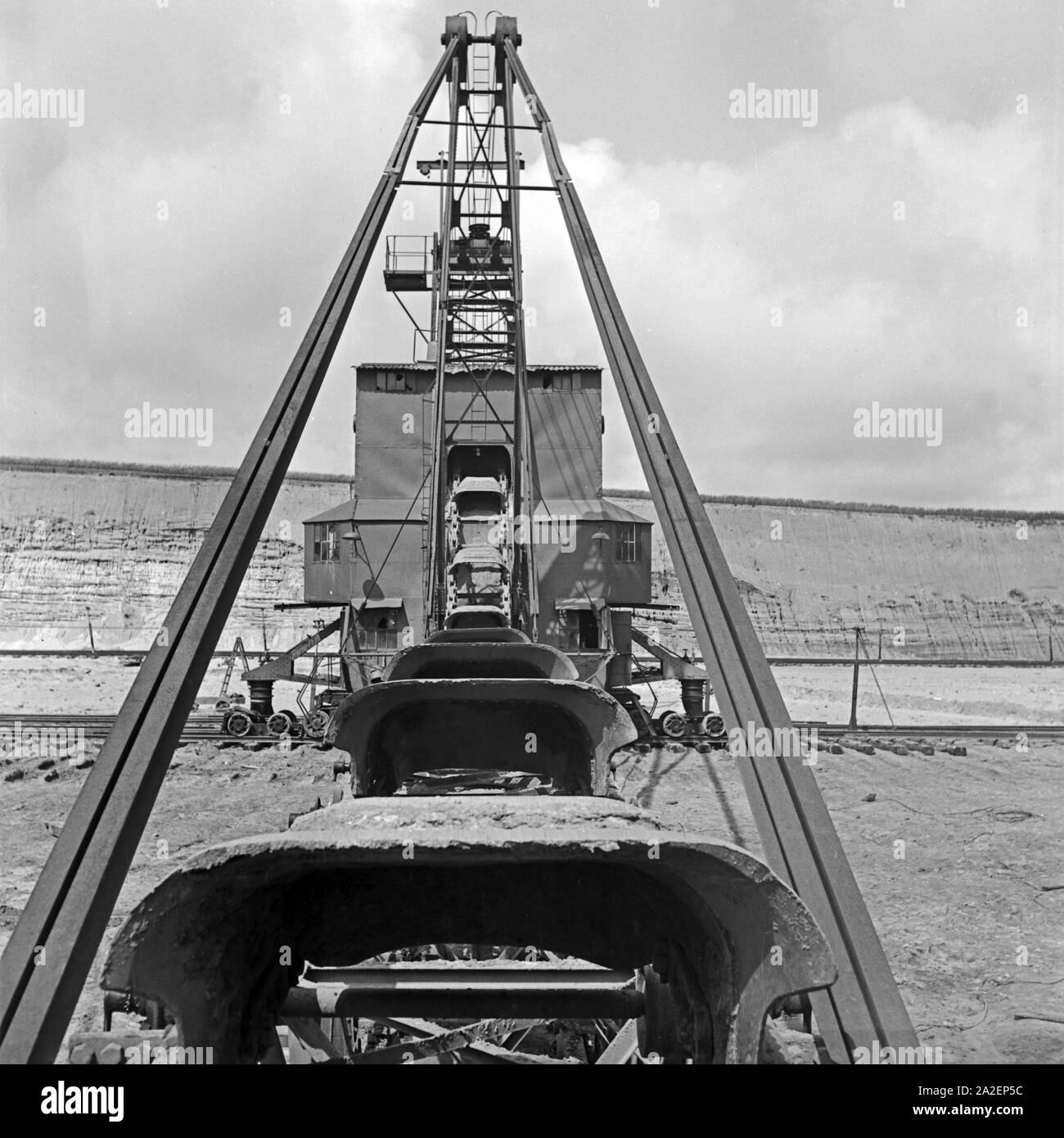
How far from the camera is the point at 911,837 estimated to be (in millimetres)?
9109

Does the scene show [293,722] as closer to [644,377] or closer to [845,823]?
[845,823]

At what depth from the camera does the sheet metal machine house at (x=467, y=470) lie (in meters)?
15.8

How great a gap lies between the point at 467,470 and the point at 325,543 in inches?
122

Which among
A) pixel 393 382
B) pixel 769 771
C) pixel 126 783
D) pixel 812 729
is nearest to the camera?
pixel 126 783

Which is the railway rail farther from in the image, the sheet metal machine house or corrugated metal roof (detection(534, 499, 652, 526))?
corrugated metal roof (detection(534, 499, 652, 526))

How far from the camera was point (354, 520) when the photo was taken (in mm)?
16188

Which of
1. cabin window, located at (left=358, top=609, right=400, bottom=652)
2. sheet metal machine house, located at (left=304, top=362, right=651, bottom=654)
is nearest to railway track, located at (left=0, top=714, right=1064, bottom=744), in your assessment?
cabin window, located at (left=358, top=609, right=400, bottom=652)

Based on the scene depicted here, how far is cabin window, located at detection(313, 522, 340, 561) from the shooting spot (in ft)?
53.4

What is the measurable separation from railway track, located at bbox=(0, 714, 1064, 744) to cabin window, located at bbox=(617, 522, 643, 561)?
175 inches

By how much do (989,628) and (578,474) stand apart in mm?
55727

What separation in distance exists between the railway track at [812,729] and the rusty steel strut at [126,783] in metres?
12.5

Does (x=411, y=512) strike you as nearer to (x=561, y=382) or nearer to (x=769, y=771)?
(x=561, y=382)

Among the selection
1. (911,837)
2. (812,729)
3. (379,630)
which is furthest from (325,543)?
(911,837)
